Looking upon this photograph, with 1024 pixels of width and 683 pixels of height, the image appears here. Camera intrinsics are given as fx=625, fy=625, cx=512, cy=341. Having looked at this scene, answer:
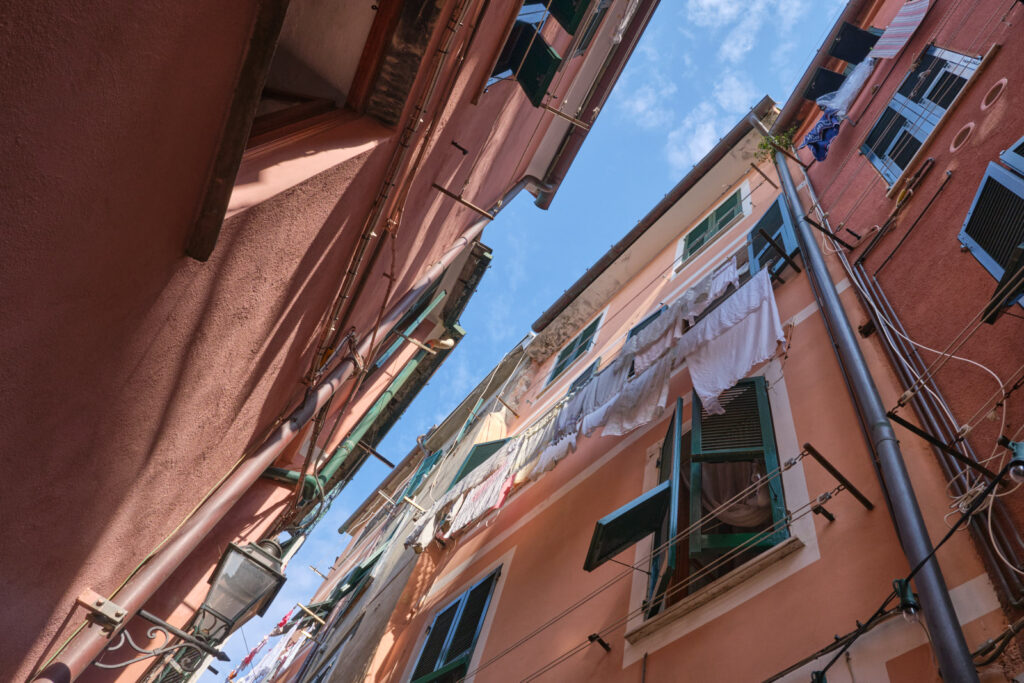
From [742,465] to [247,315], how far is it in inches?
167

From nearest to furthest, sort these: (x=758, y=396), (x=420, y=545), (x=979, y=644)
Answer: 1. (x=979, y=644)
2. (x=758, y=396)
3. (x=420, y=545)

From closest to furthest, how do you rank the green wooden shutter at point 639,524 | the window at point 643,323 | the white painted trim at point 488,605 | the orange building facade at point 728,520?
the orange building facade at point 728,520 → the green wooden shutter at point 639,524 → the white painted trim at point 488,605 → the window at point 643,323

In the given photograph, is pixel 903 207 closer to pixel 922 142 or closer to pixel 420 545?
pixel 922 142

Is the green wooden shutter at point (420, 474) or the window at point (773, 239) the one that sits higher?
the green wooden shutter at point (420, 474)

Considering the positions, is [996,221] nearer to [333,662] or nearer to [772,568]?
[772,568]

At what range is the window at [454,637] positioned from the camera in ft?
21.2

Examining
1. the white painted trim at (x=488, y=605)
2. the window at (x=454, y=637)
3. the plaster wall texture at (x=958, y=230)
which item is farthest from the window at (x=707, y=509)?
the window at (x=454, y=637)

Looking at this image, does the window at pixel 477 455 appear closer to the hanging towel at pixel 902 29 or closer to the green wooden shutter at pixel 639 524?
the green wooden shutter at pixel 639 524

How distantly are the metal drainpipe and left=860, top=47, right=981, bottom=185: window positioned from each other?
186 cm

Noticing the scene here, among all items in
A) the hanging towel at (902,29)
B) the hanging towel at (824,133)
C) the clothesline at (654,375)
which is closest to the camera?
the clothesline at (654,375)

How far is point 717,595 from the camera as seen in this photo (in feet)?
13.5

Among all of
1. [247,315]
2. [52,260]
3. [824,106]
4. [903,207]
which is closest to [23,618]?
[247,315]

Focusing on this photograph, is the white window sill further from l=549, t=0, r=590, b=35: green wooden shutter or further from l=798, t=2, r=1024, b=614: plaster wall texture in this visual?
l=549, t=0, r=590, b=35: green wooden shutter

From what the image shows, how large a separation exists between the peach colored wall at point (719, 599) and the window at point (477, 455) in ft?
4.94
